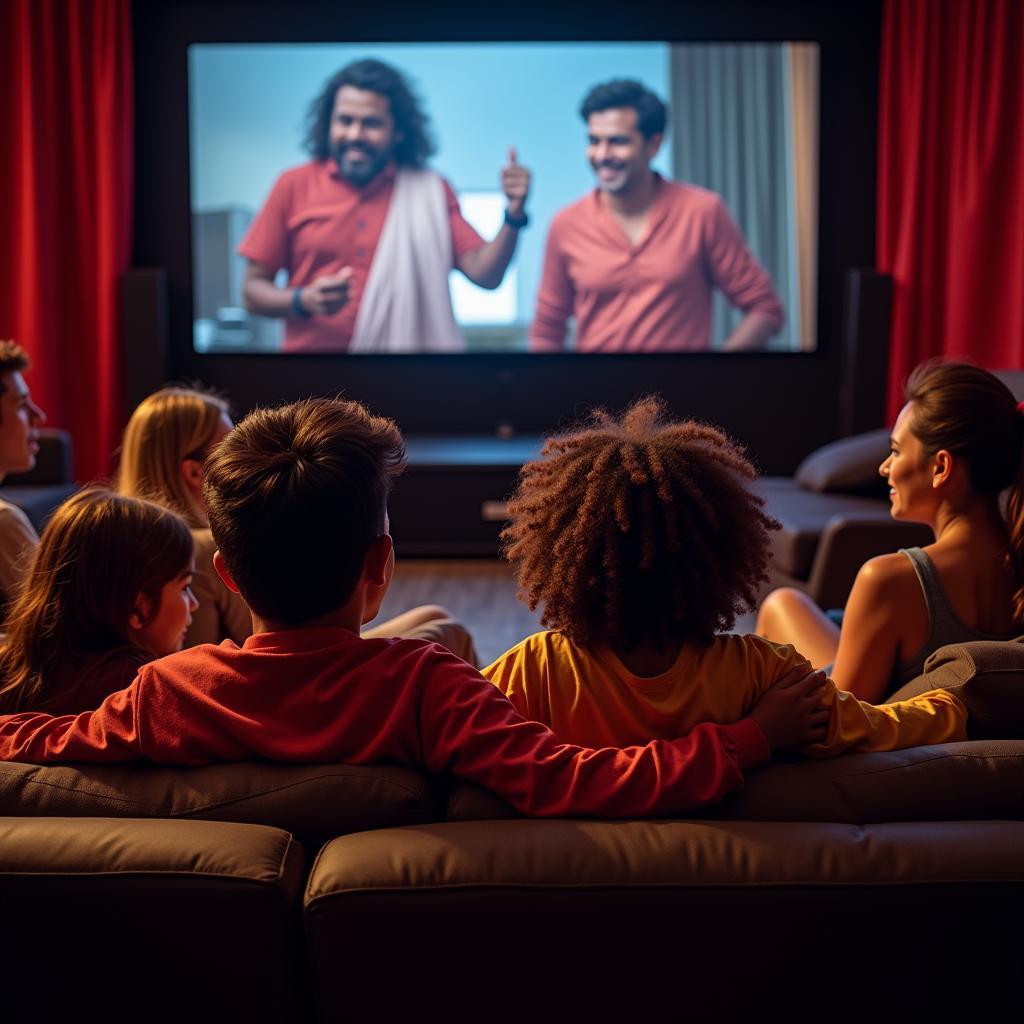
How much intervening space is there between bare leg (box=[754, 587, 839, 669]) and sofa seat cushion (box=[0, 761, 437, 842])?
145 centimetres

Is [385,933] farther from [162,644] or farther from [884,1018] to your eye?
[162,644]

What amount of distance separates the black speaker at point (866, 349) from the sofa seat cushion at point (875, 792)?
164 inches

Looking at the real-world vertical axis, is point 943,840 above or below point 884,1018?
above

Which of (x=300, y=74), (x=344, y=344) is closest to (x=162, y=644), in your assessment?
(x=344, y=344)

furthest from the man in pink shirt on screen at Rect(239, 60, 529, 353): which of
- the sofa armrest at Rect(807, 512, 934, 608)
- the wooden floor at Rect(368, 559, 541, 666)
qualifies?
the sofa armrest at Rect(807, 512, 934, 608)

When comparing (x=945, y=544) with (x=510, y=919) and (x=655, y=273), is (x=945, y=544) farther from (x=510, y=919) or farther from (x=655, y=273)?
(x=655, y=273)

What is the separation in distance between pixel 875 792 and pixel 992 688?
249 millimetres

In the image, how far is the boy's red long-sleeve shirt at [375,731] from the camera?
1.15 metres

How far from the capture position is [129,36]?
17.4 ft

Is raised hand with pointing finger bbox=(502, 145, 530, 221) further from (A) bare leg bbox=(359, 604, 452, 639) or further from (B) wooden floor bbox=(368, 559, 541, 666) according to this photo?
(A) bare leg bbox=(359, 604, 452, 639)

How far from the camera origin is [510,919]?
3.48 ft

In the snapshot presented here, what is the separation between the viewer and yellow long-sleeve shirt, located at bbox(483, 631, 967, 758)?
1303mm

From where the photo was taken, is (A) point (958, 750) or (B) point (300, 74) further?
(B) point (300, 74)

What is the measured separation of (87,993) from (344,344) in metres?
4.58
